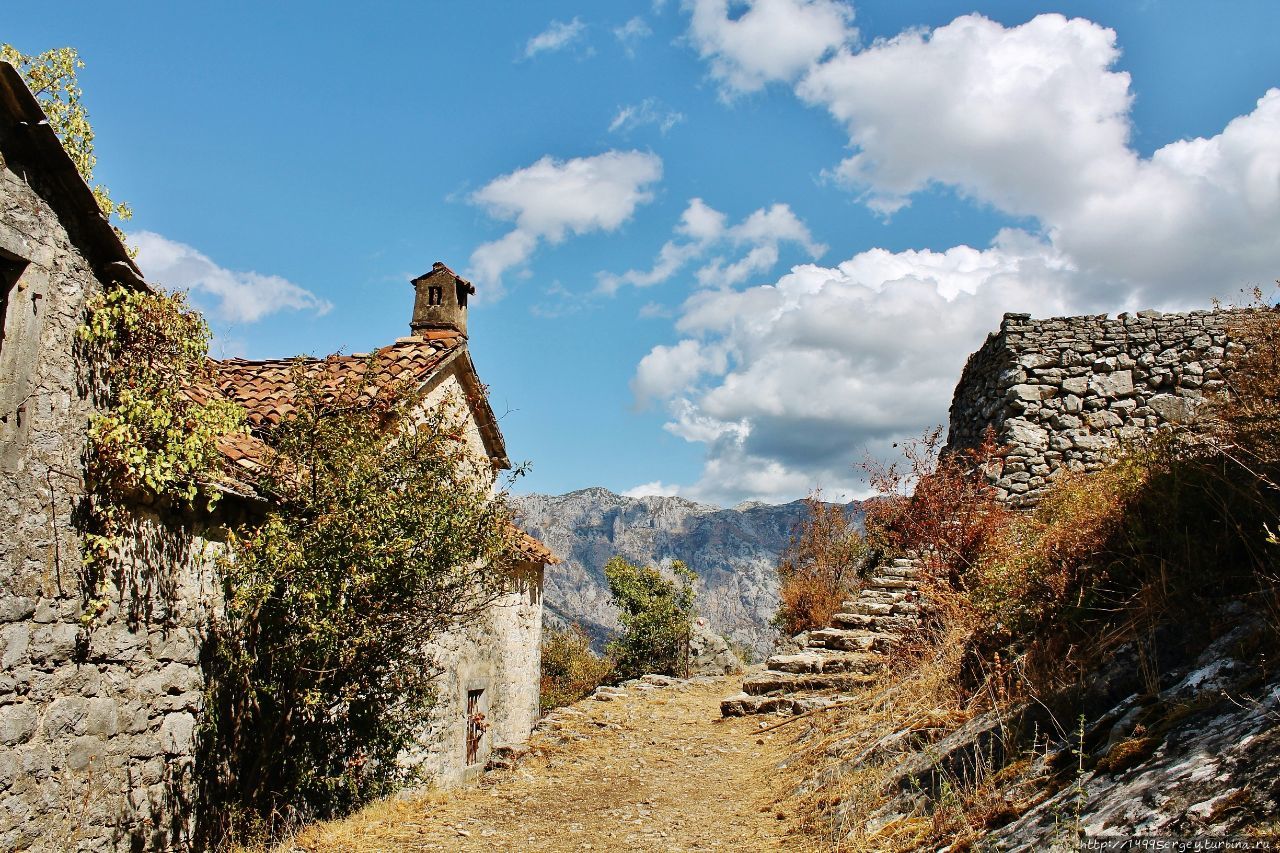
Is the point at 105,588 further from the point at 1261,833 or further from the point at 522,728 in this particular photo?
the point at 522,728

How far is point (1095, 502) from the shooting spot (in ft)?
20.4

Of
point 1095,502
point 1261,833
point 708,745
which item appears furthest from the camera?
point 708,745

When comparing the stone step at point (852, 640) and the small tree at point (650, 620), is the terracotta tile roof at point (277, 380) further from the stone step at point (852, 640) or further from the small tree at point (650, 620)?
the small tree at point (650, 620)

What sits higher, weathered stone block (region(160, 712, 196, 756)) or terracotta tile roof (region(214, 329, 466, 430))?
terracotta tile roof (region(214, 329, 466, 430))

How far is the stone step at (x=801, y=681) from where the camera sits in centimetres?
1014

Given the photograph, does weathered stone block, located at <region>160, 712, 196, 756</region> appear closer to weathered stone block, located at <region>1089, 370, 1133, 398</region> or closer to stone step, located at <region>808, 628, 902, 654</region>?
stone step, located at <region>808, 628, 902, 654</region>

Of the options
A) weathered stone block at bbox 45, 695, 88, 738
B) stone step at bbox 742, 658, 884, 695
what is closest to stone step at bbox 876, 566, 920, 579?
stone step at bbox 742, 658, 884, 695

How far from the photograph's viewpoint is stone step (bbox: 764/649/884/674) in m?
10.4

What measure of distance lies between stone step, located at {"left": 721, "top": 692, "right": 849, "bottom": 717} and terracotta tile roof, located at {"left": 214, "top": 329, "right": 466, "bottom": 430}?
20.9 feet

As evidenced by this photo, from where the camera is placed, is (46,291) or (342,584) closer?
(46,291)

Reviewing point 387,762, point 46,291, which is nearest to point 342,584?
point 387,762

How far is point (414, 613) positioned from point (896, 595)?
299 inches

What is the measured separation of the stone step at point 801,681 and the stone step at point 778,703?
129 millimetres

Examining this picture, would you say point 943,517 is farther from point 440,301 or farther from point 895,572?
point 440,301
